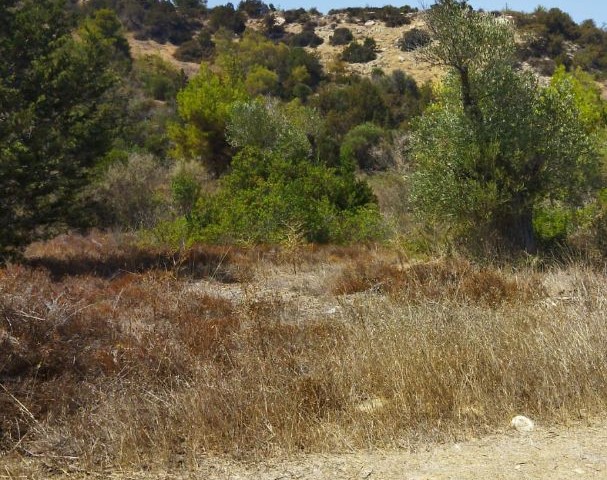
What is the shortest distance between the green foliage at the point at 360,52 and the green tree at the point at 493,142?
145 ft

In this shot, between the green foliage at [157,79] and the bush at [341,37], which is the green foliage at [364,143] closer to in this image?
the green foliage at [157,79]

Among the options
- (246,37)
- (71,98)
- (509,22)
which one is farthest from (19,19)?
(246,37)

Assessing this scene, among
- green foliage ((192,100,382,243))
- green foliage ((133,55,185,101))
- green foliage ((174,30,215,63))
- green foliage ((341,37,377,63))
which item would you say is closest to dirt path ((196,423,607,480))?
green foliage ((192,100,382,243))

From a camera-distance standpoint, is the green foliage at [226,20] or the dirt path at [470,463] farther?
the green foliage at [226,20]

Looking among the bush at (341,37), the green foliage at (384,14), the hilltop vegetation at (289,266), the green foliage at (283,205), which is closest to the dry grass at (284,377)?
the hilltop vegetation at (289,266)

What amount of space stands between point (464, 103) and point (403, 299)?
678 cm

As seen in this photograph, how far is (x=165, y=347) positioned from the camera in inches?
211

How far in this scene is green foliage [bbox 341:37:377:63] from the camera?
54.6m

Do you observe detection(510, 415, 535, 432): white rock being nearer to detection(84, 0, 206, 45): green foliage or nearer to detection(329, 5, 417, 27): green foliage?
detection(84, 0, 206, 45): green foliage

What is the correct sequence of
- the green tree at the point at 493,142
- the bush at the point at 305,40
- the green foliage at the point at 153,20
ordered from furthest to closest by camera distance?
1. the bush at the point at 305,40
2. the green foliage at the point at 153,20
3. the green tree at the point at 493,142

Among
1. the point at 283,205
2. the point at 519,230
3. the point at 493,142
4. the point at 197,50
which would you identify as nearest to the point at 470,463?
the point at 493,142

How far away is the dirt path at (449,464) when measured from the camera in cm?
354

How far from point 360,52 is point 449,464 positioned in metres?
54.4

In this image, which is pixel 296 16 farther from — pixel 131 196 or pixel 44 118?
pixel 44 118
